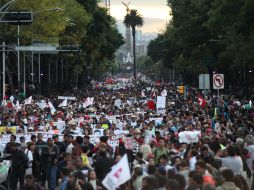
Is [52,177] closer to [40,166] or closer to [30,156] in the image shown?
[40,166]

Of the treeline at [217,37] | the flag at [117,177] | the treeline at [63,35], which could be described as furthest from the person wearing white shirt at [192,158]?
the treeline at [217,37]

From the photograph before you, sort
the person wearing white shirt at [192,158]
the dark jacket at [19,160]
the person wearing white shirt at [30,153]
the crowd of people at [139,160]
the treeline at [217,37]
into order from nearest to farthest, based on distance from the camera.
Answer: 1. the crowd of people at [139,160]
2. the person wearing white shirt at [192,158]
3. the dark jacket at [19,160]
4. the person wearing white shirt at [30,153]
5. the treeline at [217,37]

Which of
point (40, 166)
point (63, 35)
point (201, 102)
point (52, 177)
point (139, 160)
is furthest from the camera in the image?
point (63, 35)

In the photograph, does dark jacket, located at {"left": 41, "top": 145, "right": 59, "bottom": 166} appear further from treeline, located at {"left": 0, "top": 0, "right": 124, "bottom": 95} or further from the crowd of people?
A: treeline, located at {"left": 0, "top": 0, "right": 124, "bottom": 95}

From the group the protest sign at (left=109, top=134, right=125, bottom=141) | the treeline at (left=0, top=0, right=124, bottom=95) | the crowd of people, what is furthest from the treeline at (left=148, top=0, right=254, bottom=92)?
the protest sign at (left=109, top=134, right=125, bottom=141)

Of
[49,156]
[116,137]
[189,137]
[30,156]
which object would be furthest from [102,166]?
[116,137]

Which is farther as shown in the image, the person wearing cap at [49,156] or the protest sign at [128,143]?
the protest sign at [128,143]

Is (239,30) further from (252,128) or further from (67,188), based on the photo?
(67,188)

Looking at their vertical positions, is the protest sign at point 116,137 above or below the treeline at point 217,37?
below

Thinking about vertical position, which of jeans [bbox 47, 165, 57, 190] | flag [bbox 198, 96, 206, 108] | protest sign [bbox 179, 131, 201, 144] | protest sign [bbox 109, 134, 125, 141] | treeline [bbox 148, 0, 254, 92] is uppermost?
treeline [bbox 148, 0, 254, 92]

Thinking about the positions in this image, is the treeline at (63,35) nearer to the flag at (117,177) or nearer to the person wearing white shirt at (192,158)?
the person wearing white shirt at (192,158)

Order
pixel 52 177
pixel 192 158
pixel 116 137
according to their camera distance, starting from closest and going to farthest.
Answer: pixel 192 158, pixel 52 177, pixel 116 137

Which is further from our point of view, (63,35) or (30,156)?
(63,35)

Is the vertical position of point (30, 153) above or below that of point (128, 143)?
below
